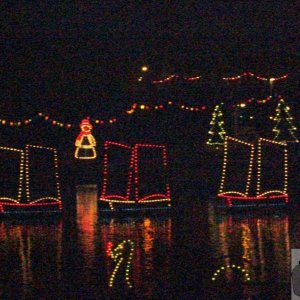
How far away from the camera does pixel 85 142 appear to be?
29.5 meters

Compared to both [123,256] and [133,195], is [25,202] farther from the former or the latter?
[123,256]

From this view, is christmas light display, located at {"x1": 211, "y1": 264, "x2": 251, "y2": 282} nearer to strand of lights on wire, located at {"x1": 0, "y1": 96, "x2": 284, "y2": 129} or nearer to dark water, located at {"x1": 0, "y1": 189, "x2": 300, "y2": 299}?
dark water, located at {"x1": 0, "y1": 189, "x2": 300, "y2": 299}

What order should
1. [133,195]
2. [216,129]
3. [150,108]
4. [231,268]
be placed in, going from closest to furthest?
1. [231,268]
2. [133,195]
3. [150,108]
4. [216,129]

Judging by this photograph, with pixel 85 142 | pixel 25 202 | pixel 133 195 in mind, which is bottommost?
pixel 25 202

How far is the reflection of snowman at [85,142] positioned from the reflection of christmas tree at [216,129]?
13.2 feet

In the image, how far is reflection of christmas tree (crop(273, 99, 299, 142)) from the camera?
97.3ft

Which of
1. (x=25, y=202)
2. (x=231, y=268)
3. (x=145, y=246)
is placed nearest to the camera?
(x=231, y=268)

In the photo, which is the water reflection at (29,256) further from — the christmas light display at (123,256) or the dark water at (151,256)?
the christmas light display at (123,256)

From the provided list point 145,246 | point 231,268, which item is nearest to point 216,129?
point 145,246

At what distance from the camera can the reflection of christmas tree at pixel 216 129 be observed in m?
Answer: 29.7

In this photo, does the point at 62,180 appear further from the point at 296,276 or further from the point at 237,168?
the point at 296,276

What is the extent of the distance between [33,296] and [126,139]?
21500 millimetres

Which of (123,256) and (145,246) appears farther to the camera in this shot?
(145,246)

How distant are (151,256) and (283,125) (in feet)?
63.0
